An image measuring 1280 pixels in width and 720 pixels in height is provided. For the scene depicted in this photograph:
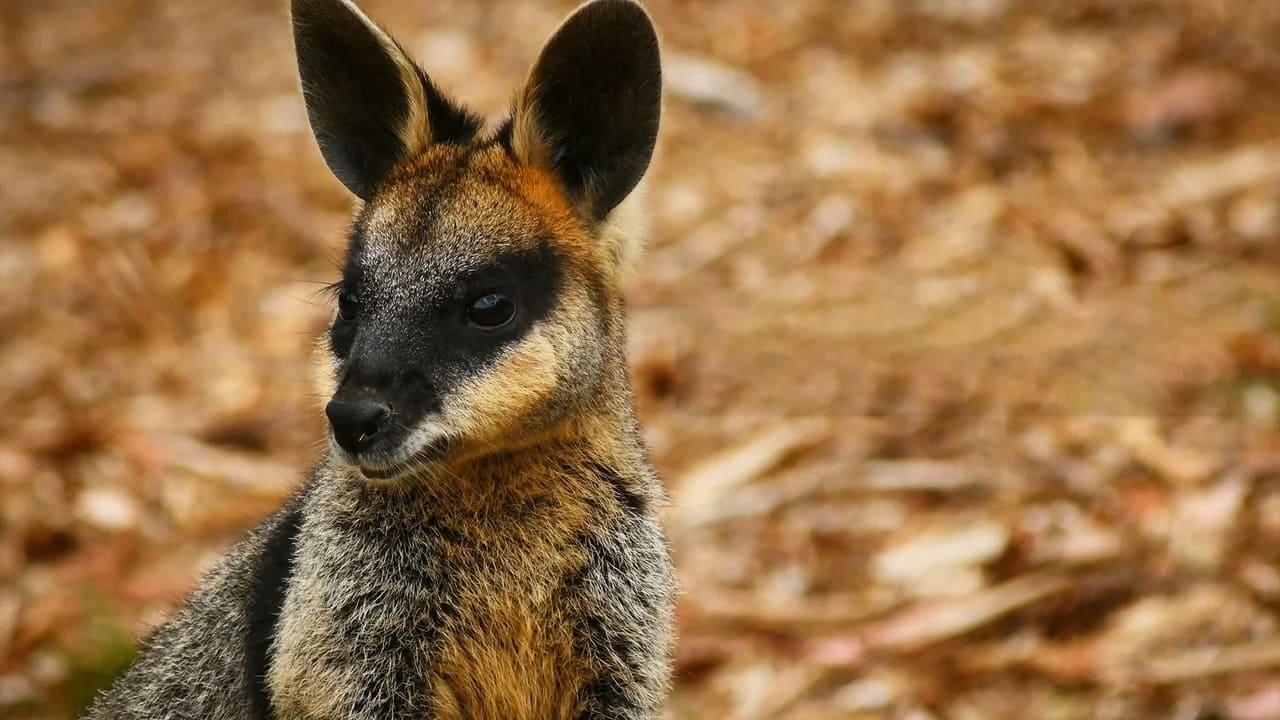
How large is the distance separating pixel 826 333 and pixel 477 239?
482 cm

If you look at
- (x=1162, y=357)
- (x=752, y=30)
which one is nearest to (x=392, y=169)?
(x=1162, y=357)

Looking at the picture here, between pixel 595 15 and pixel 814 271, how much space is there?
535cm

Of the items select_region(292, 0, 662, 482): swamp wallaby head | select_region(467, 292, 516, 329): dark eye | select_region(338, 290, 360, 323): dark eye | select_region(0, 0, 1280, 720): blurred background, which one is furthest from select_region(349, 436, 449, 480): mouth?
select_region(0, 0, 1280, 720): blurred background

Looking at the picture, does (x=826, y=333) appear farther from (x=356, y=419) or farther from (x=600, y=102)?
(x=356, y=419)

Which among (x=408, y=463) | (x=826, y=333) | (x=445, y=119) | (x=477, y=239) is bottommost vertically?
(x=408, y=463)

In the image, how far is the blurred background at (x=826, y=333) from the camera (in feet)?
21.0

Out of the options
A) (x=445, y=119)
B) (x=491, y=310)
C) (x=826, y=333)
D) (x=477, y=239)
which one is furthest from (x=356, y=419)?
(x=826, y=333)

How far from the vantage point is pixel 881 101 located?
11352 millimetres

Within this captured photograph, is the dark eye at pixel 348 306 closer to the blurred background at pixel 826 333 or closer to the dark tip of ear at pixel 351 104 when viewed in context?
the dark tip of ear at pixel 351 104

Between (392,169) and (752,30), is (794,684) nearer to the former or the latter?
(392,169)

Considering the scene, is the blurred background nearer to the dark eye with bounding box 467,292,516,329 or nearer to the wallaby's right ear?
the wallaby's right ear

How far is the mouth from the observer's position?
3924mm

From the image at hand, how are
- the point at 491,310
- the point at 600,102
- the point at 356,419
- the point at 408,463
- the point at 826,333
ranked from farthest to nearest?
the point at 826,333 → the point at 600,102 → the point at 491,310 → the point at 408,463 → the point at 356,419

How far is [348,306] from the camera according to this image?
167 inches
